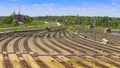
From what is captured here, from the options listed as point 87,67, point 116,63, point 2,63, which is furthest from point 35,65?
point 116,63

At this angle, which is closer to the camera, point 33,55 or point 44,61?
point 44,61

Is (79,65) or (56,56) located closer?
(79,65)

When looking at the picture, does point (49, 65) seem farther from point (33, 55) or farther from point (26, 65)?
point (33, 55)

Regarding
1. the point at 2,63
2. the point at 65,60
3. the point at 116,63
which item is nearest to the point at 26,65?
the point at 2,63

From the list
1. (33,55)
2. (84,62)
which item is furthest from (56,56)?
(84,62)

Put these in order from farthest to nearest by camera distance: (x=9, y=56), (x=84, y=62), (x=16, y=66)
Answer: (x=9, y=56) → (x=84, y=62) → (x=16, y=66)

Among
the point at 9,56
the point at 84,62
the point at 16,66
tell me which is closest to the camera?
the point at 16,66

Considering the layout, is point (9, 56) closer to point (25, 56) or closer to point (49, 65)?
Result: point (25, 56)

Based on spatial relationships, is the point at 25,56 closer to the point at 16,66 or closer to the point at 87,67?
the point at 16,66
